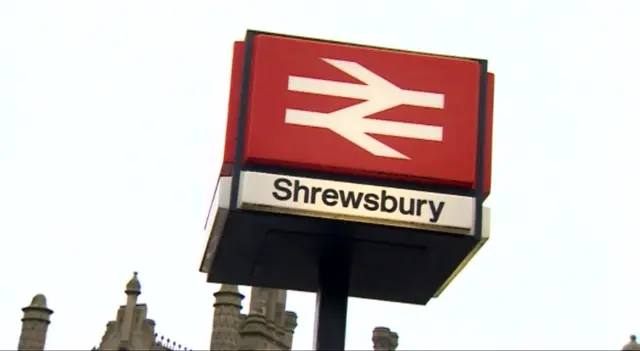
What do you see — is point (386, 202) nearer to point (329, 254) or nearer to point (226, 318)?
point (329, 254)

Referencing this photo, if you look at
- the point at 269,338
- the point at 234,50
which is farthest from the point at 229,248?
the point at 269,338

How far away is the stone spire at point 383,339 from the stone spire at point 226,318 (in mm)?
4158

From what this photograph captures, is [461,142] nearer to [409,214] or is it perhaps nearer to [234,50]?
[409,214]

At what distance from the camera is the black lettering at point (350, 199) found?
12219 mm

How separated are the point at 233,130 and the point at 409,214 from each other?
2116 mm

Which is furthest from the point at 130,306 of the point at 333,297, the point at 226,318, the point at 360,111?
the point at 360,111

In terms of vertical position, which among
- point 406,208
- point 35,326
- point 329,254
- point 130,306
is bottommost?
point 329,254

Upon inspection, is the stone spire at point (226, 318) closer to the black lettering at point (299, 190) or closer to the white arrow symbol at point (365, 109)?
the white arrow symbol at point (365, 109)

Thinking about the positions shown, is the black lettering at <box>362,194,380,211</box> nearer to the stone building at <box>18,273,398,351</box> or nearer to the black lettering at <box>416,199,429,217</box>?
the black lettering at <box>416,199,429,217</box>

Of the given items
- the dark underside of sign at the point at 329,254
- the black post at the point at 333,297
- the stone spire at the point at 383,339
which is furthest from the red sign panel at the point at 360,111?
the stone spire at the point at 383,339

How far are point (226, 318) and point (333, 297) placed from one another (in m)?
19.6

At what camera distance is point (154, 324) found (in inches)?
1438

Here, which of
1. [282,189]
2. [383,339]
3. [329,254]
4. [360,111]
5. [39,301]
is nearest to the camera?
[282,189]

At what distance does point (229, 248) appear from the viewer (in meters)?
13.0
